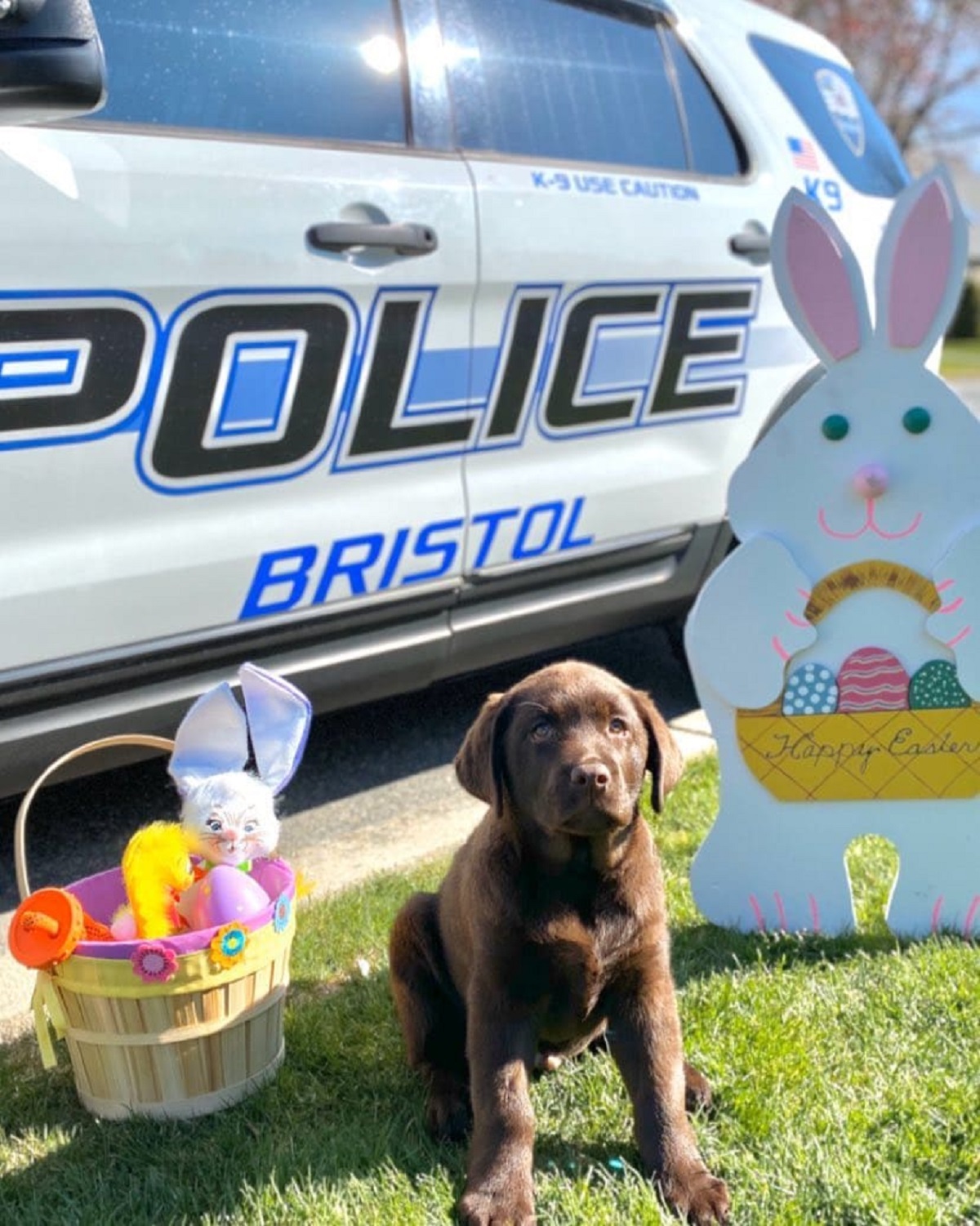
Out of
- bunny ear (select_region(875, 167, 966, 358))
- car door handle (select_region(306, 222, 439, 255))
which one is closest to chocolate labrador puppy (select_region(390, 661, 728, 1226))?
bunny ear (select_region(875, 167, 966, 358))

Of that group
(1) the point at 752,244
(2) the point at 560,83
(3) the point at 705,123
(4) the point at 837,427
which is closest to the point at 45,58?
(4) the point at 837,427

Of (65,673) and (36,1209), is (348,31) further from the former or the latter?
(36,1209)

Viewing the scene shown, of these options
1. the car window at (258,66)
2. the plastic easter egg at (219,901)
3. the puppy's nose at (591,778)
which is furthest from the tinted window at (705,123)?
the plastic easter egg at (219,901)

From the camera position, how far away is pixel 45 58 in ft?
7.75

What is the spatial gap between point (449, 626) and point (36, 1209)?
219 centimetres

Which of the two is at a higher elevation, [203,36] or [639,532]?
[203,36]

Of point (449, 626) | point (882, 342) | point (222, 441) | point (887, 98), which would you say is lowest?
point (887, 98)

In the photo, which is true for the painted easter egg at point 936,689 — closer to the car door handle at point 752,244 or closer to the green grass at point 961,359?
the car door handle at point 752,244

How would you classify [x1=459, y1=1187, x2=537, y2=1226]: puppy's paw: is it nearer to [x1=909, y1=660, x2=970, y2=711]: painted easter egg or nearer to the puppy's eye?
the puppy's eye

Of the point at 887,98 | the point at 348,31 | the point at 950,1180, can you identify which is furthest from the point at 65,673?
the point at 887,98

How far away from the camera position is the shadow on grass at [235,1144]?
235cm

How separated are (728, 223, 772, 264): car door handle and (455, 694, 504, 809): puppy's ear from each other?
2639mm

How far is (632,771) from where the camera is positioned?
257 centimetres

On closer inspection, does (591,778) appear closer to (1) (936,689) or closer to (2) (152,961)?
(2) (152,961)
